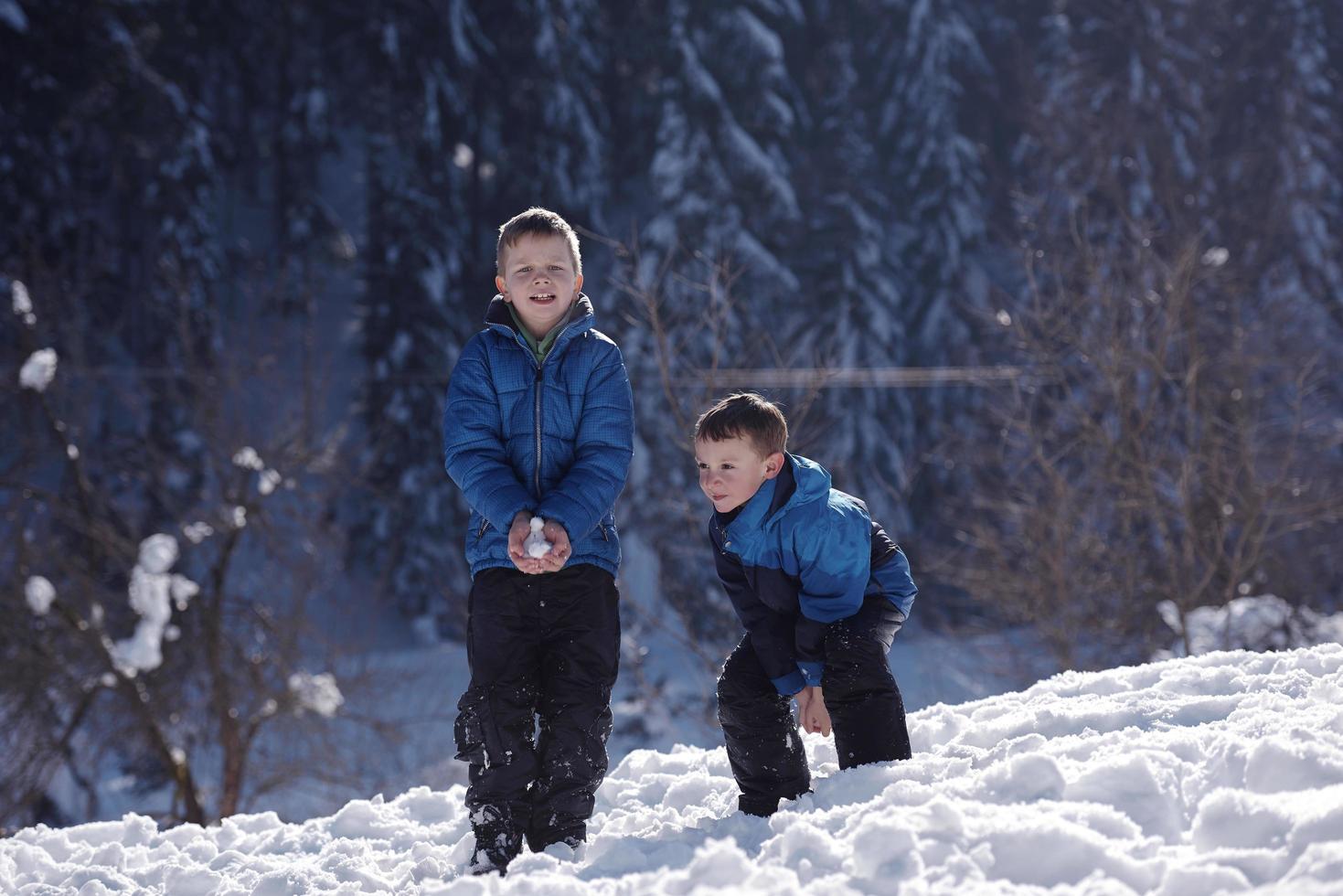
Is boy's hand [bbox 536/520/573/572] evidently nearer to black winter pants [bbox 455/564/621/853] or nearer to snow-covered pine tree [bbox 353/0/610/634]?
black winter pants [bbox 455/564/621/853]

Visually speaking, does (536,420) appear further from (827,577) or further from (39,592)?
(39,592)

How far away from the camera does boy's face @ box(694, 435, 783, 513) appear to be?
343 centimetres

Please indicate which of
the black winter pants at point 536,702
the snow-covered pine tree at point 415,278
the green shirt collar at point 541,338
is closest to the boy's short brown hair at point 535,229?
the green shirt collar at point 541,338

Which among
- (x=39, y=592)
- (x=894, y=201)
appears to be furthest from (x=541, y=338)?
(x=894, y=201)

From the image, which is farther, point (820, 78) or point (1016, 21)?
point (1016, 21)

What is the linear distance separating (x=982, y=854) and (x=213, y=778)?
17.6 metres

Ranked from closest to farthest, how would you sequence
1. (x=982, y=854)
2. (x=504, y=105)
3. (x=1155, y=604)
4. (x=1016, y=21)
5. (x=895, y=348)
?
1. (x=982, y=854)
2. (x=1155, y=604)
3. (x=895, y=348)
4. (x=504, y=105)
5. (x=1016, y=21)

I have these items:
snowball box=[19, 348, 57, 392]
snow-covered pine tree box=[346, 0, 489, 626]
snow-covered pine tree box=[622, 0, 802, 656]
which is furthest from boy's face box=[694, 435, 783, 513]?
snow-covered pine tree box=[346, 0, 489, 626]

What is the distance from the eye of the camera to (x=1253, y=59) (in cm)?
2472

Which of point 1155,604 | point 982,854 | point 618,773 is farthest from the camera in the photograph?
point 1155,604

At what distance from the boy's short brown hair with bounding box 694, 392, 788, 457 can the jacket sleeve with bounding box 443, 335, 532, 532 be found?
543 mm

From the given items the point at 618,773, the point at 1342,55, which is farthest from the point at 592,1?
the point at 618,773

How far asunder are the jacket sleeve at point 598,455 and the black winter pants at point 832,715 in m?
0.62

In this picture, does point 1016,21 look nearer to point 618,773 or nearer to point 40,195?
point 40,195
